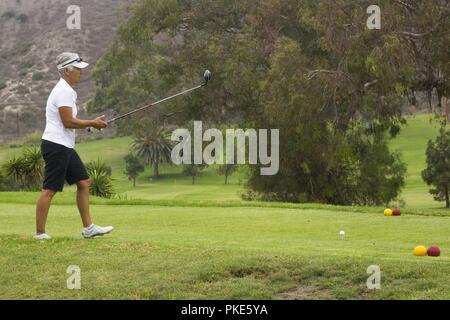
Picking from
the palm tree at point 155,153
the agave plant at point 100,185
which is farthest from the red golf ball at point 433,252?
the palm tree at point 155,153

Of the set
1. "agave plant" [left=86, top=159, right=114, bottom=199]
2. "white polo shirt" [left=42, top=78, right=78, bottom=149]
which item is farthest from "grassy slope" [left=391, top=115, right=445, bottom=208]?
"white polo shirt" [left=42, top=78, right=78, bottom=149]

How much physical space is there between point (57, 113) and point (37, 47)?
10043 centimetres

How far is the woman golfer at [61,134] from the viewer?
32.9ft

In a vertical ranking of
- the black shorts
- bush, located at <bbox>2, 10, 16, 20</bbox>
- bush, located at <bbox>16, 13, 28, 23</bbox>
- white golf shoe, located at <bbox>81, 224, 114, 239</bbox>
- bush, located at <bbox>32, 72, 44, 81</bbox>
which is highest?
bush, located at <bbox>2, 10, 16, 20</bbox>

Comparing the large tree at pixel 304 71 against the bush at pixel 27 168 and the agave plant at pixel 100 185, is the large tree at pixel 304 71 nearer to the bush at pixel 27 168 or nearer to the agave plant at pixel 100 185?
the agave plant at pixel 100 185

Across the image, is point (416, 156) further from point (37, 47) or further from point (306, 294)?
point (306, 294)

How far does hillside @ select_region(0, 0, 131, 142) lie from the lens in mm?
95750

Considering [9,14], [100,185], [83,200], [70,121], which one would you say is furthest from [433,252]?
[9,14]

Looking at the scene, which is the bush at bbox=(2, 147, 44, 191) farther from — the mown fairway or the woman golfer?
the woman golfer

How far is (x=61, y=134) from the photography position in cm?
1009

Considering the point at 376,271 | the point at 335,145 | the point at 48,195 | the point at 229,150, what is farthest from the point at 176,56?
the point at 376,271
